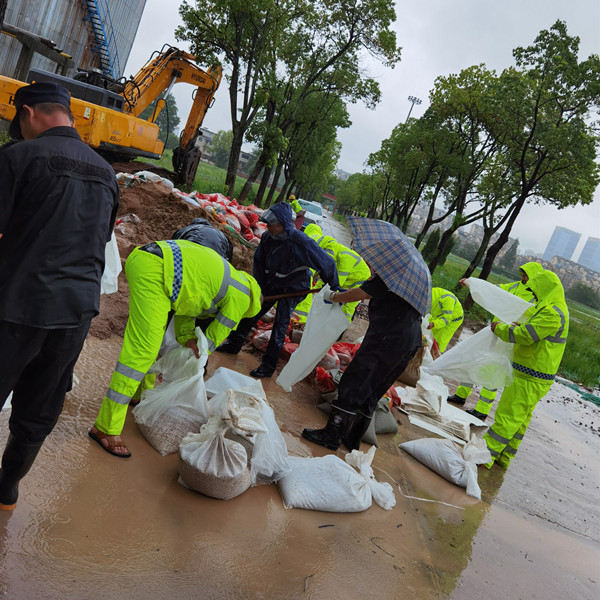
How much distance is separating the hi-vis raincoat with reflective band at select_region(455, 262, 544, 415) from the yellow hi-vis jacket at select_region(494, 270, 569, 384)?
1.17ft

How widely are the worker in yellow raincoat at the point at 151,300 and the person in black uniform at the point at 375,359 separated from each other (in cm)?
139

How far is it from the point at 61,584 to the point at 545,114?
17.9 m

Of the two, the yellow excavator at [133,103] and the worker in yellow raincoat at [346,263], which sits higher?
the yellow excavator at [133,103]

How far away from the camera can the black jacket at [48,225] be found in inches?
78.8

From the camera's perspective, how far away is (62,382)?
237 centimetres

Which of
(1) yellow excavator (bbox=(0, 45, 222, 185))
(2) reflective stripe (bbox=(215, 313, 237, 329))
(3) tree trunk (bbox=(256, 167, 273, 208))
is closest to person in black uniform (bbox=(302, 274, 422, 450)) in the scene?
(2) reflective stripe (bbox=(215, 313, 237, 329))

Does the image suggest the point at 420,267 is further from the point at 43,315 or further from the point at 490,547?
the point at 43,315

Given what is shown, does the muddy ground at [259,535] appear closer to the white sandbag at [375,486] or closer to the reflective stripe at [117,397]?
the white sandbag at [375,486]

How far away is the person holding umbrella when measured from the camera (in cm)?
411

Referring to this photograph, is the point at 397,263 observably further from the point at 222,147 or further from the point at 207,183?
the point at 222,147

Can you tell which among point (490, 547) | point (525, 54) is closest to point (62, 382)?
point (490, 547)

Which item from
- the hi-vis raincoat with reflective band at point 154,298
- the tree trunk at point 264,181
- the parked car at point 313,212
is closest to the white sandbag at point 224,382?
the hi-vis raincoat with reflective band at point 154,298

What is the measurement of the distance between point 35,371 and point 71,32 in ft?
63.1

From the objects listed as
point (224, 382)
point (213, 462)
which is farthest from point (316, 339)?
point (213, 462)
